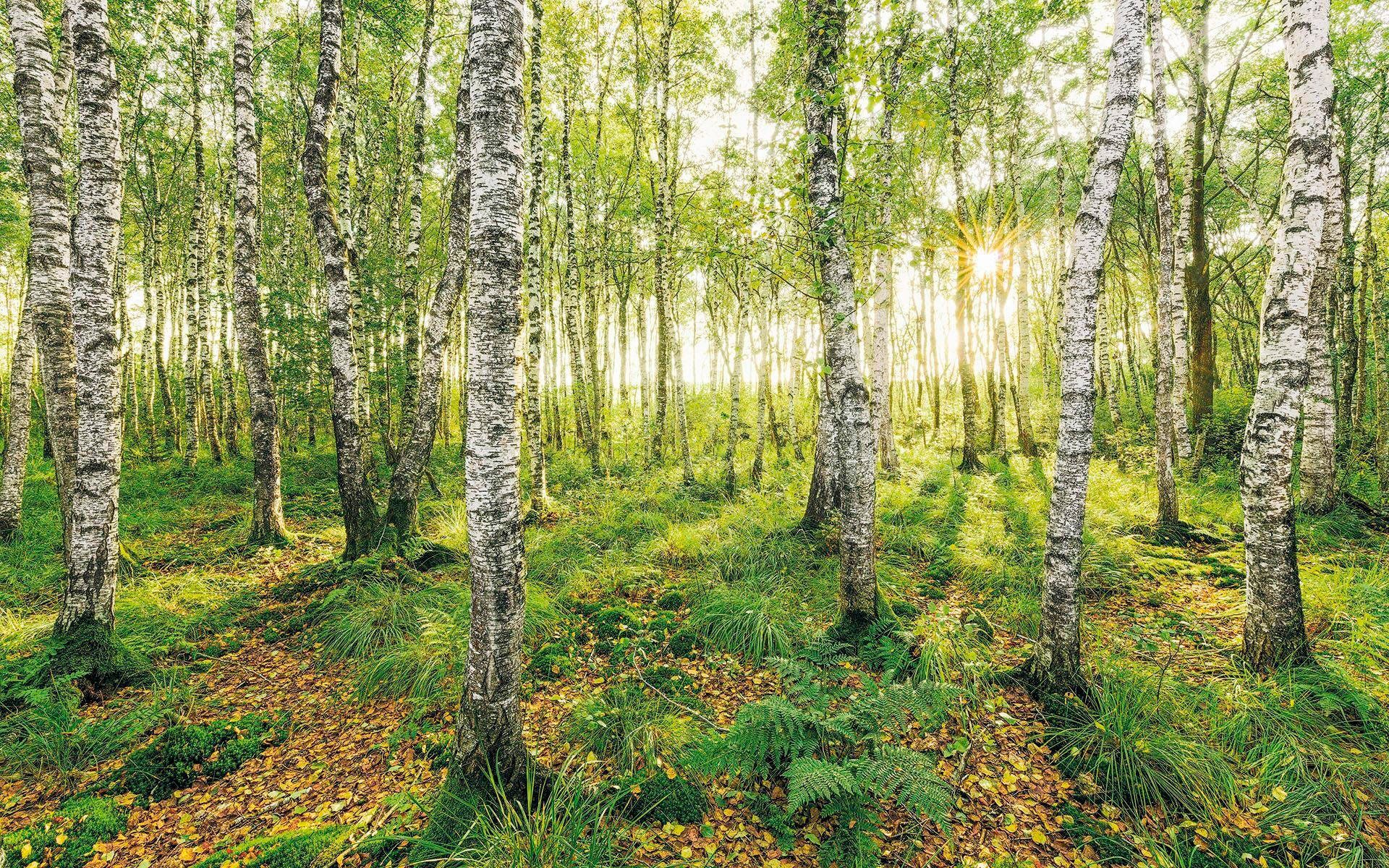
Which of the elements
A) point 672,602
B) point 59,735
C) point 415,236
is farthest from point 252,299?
point 672,602

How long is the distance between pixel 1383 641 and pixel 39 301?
485 inches

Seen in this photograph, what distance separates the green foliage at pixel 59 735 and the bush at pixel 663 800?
3.85 meters

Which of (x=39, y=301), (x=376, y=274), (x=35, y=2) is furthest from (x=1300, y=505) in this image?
(x=376, y=274)

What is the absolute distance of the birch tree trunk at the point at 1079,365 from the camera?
382 centimetres

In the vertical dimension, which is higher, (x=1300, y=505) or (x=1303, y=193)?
(x=1303, y=193)

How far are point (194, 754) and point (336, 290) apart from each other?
18.1 ft

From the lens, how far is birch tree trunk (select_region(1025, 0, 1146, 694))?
12.5 ft

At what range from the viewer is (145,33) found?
37.4 ft

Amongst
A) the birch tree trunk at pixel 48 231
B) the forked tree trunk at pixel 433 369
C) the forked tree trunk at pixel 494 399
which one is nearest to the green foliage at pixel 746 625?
the forked tree trunk at pixel 494 399

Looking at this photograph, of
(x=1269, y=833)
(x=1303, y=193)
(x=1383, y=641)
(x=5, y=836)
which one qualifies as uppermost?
(x=1303, y=193)

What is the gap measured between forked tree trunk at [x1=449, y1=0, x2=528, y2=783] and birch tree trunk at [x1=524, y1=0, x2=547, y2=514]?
18.5ft

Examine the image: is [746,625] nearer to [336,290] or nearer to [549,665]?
[549,665]

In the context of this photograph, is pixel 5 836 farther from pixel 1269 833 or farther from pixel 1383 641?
pixel 1383 641

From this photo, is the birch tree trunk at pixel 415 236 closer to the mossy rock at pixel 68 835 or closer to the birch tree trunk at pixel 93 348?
the birch tree trunk at pixel 93 348
